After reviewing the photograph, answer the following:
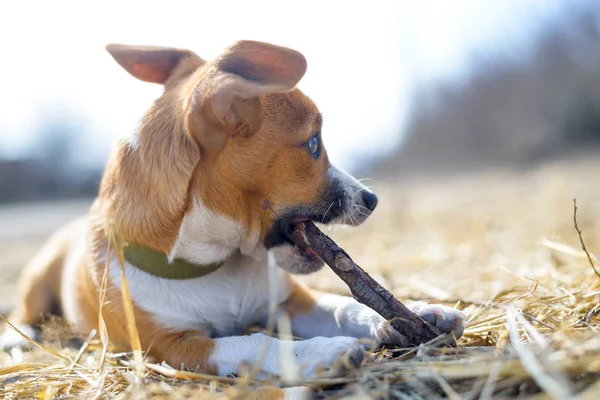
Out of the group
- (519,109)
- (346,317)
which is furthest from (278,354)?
(519,109)

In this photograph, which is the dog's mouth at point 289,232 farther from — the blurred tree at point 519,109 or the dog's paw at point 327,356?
the blurred tree at point 519,109

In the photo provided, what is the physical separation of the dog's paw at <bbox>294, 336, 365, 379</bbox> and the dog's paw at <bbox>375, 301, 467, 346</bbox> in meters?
0.20

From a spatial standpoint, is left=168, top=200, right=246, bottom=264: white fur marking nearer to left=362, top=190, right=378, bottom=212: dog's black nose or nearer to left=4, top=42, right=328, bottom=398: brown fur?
left=4, top=42, right=328, bottom=398: brown fur

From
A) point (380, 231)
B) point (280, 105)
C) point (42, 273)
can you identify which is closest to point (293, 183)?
point (280, 105)

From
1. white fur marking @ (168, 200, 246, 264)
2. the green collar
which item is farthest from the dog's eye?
the green collar

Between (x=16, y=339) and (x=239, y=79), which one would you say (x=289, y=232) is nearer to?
(x=239, y=79)

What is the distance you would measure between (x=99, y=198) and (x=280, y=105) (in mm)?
1015

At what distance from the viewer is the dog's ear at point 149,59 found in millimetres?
3033

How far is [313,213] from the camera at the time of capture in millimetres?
2525

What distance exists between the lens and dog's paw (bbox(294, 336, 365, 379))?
185 centimetres

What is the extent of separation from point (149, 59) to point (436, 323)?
203 cm

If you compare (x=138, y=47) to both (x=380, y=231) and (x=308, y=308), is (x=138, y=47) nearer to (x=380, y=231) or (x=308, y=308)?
(x=308, y=308)

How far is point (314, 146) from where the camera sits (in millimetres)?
2580

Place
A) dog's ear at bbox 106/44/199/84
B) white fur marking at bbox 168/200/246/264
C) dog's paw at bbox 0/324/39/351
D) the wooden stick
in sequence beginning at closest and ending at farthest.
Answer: the wooden stick → white fur marking at bbox 168/200/246/264 → dog's ear at bbox 106/44/199/84 → dog's paw at bbox 0/324/39/351
